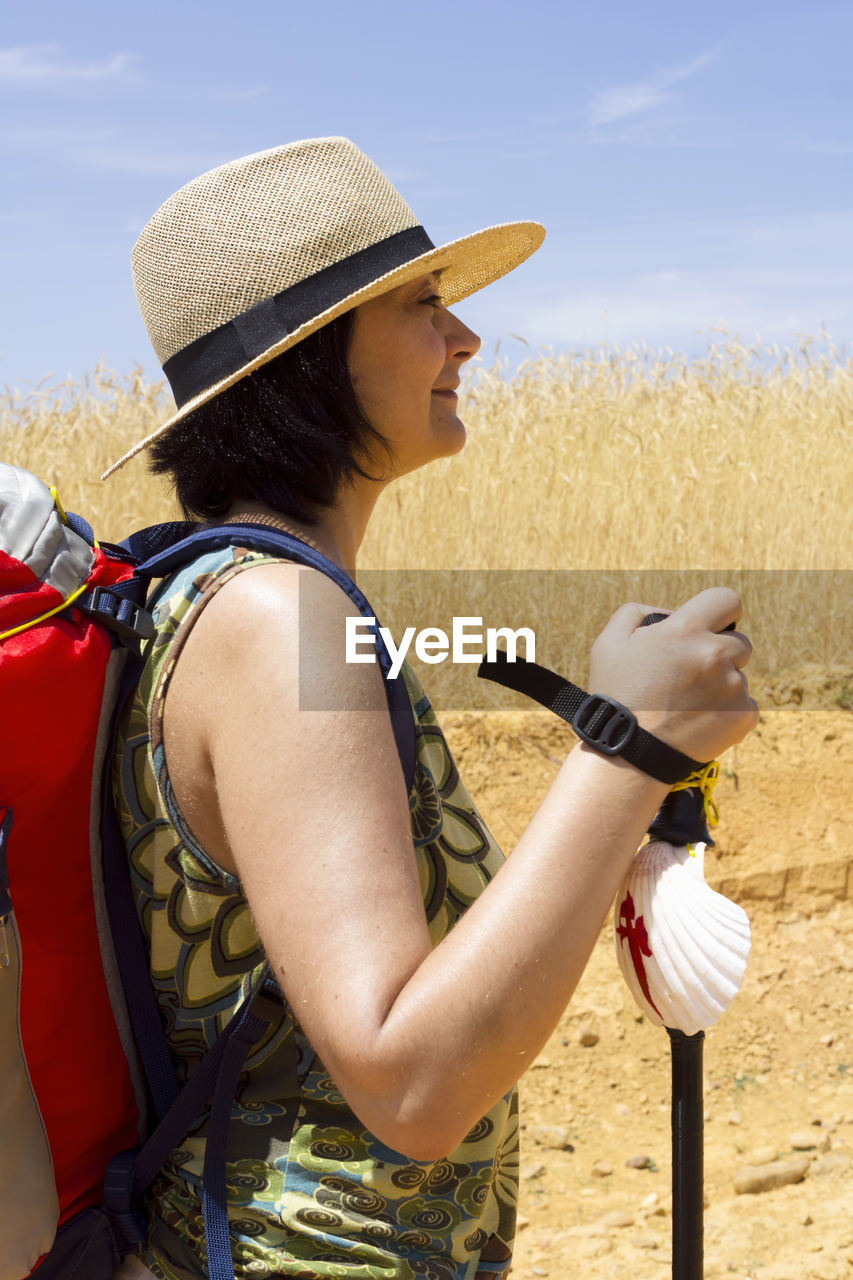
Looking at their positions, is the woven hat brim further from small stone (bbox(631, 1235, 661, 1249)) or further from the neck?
small stone (bbox(631, 1235, 661, 1249))

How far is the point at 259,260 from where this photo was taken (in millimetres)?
1264

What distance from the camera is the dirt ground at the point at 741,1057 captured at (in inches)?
127

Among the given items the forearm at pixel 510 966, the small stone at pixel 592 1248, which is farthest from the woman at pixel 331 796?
the small stone at pixel 592 1248

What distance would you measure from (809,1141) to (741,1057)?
0.47 meters

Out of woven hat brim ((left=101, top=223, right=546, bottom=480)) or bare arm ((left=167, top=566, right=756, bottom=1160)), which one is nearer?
bare arm ((left=167, top=566, right=756, bottom=1160))

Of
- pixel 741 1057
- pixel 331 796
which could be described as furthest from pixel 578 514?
pixel 331 796

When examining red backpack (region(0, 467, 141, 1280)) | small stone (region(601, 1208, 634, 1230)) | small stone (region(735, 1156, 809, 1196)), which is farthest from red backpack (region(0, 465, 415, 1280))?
small stone (region(735, 1156, 809, 1196))

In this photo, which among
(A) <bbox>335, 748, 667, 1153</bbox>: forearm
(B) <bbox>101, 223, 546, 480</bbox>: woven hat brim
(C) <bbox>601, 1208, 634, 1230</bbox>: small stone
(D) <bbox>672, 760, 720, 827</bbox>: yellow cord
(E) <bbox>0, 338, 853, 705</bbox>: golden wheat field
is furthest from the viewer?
(E) <bbox>0, 338, 853, 705</bbox>: golden wheat field

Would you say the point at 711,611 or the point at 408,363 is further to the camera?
the point at 408,363

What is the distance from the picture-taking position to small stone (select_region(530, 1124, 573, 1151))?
150 inches

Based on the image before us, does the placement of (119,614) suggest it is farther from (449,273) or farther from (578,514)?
(578,514)

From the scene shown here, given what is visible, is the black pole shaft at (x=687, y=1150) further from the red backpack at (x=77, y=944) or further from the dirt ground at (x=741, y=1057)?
the dirt ground at (x=741, y=1057)

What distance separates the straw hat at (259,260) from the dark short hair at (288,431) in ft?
0.09

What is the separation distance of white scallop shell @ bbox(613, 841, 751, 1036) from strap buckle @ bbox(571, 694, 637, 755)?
21 centimetres
